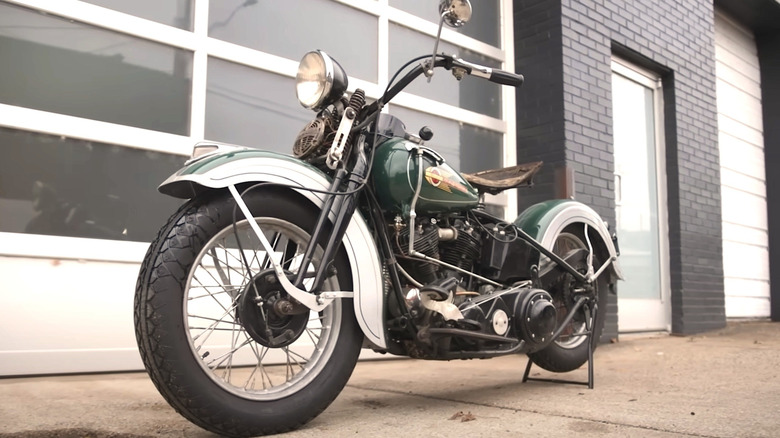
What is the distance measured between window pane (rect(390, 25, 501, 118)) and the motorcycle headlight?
264cm

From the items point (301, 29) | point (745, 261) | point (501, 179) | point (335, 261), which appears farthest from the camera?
point (745, 261)

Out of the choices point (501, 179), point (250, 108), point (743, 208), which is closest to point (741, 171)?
point (743, 208)

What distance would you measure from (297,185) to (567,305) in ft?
5.77

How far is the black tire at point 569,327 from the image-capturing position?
11.2 feet

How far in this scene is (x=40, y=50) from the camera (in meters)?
3.50

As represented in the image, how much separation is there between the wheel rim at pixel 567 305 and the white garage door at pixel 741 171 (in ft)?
17.4

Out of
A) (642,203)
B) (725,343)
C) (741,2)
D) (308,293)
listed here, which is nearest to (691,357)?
(725,343)

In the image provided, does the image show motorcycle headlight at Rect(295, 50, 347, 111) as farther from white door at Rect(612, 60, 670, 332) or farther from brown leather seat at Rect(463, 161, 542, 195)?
white door at Rect(612, 60, 670, 332)

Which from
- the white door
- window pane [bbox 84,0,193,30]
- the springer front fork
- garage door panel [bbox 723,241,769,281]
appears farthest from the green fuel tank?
garage door panel [bbox 723,241,769,281]

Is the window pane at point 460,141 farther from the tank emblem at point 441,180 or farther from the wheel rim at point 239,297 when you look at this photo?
the wheel rim at point 239,297

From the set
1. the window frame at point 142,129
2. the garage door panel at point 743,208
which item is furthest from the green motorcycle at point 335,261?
the garage door panel at point 743,208

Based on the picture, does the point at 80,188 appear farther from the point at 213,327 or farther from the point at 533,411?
the point at 533,411

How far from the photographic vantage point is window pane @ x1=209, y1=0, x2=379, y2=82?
166 inches

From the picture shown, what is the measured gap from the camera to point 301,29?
457 centimetres
